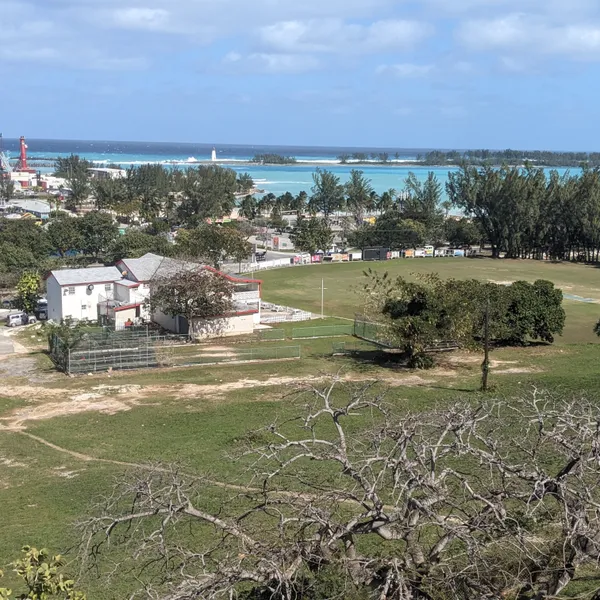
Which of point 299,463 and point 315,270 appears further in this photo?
point 315,270

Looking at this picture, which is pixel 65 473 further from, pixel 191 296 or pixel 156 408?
pixel 191 296

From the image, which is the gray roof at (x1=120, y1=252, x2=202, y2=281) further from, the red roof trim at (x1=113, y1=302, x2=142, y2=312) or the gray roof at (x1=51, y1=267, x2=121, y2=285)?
the red roof trim at (x1=113, y1=302, x2=142, y2=312)

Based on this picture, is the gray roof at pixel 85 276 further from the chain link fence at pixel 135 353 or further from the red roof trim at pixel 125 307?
the chain link fence at pixel 135 353

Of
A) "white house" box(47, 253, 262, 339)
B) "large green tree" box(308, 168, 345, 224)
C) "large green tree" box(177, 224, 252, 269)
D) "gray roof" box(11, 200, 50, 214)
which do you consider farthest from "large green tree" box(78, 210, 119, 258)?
"large green tree" box(308, 168, 345, 224)

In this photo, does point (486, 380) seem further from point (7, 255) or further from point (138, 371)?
point (7, 255)

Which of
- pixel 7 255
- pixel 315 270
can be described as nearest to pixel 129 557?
pixel 7 255

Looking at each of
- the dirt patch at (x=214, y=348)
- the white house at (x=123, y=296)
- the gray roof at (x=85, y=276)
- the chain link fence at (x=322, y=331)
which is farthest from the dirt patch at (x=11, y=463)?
the gray roof at (x=85, y=276)
